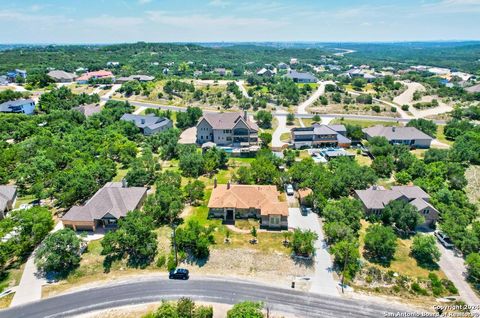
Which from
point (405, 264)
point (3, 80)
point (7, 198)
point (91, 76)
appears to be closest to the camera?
point (405, 264)

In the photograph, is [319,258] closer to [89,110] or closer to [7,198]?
[7,198]

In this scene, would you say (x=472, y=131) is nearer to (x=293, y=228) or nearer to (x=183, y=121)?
(x=293, y=228)

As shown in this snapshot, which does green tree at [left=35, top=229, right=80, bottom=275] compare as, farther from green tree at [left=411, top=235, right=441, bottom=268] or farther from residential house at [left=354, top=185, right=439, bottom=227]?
green tree at [left=411, top=235, right=441, bottom=268]

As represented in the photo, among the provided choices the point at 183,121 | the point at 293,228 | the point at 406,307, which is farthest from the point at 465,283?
the point at 183,121

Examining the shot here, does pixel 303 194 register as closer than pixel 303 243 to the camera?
No

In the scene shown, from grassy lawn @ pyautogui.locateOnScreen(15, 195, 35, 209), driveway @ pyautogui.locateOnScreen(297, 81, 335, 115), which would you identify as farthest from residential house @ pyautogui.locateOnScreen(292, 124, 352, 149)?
grassy lawn @ pyautogui.locateOnScreen(15, 195, 35, 209)

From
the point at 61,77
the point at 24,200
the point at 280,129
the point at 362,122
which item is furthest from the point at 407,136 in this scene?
the point at 61,77
